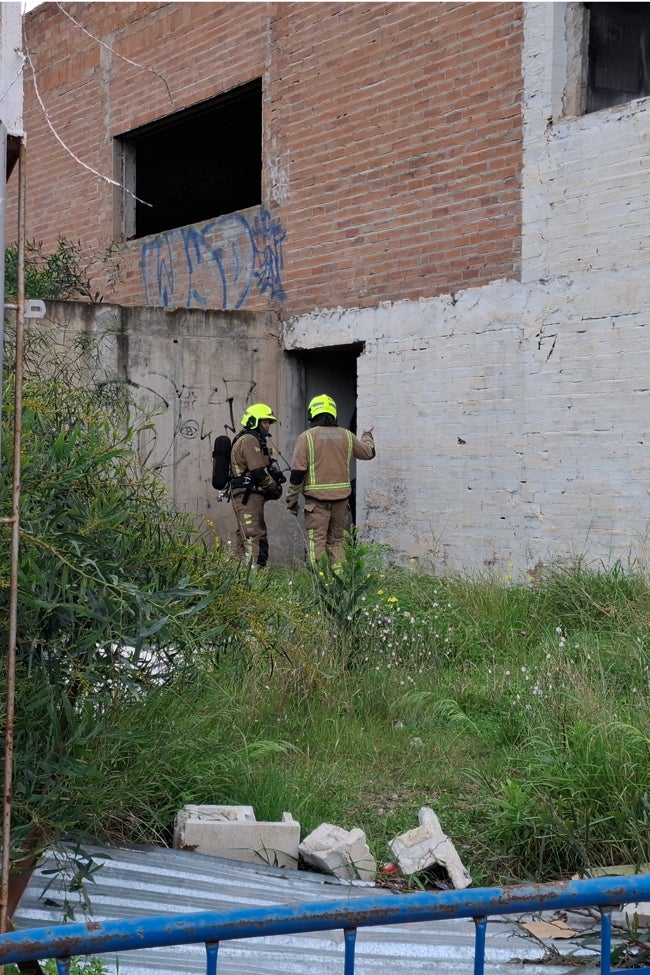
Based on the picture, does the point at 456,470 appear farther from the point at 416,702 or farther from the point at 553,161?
the point at 416,702

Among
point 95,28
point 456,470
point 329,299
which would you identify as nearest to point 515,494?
point 456,470

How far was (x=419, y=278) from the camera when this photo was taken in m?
9.81

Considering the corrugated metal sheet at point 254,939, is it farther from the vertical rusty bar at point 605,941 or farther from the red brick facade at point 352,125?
the red brick facade at point 352,125

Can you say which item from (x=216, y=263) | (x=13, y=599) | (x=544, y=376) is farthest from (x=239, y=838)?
(x=216, y=263)

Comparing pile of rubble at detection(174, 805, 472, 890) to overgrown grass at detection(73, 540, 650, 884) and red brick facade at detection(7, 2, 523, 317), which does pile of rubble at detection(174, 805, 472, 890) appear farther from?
red brick facade at detection(7, 2, 523, 317)

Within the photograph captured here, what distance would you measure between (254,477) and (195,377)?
1.33 m

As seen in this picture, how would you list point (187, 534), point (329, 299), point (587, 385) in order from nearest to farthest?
point (187, 534) → point (587, 385) → point (329, 299)

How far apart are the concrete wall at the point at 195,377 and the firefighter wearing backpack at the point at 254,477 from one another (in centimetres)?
36

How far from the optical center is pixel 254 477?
10578 millimetres

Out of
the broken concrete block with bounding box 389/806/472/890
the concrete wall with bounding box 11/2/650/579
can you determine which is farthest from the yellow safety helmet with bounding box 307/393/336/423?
the broken concrete block with bounding box 389/806/472/890

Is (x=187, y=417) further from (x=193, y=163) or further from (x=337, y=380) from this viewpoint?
(x=193, y=163)

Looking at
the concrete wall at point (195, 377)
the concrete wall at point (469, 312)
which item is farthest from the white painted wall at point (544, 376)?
the concrete wall at point (195, 377)

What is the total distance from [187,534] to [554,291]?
18.2ft

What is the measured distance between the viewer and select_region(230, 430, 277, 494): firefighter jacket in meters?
10.6
